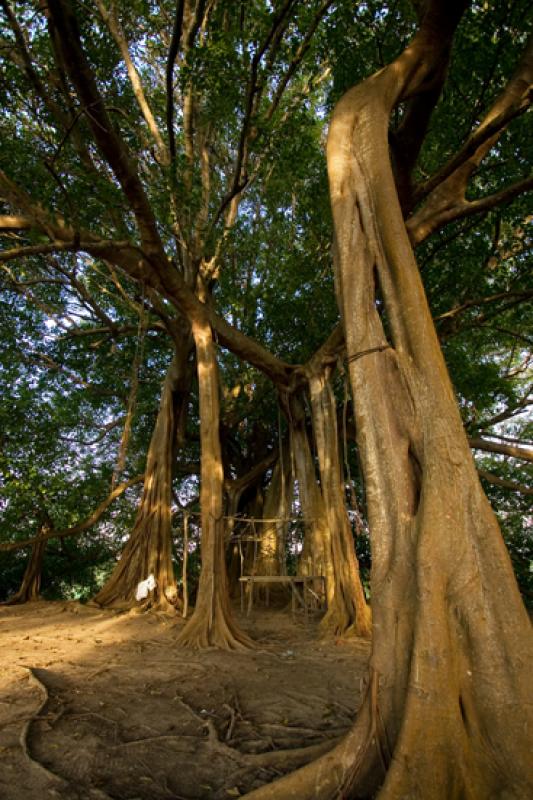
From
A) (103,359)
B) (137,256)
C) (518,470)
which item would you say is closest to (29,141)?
(137,256)

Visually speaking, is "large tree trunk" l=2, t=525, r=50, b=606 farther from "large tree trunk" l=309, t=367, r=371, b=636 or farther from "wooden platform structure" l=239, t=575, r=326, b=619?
"large tree trunk" l=309, t=367, r=371, b=636

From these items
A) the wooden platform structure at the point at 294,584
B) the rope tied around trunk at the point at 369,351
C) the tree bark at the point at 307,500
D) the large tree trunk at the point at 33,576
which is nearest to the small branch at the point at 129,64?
the tree bark at the point at 307,500

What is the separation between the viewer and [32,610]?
21.1 ft

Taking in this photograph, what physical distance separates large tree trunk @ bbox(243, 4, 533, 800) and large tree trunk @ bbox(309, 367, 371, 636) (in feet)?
11.6

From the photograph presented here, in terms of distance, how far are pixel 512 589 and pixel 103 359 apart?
777cm

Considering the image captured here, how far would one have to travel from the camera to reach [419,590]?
158cm

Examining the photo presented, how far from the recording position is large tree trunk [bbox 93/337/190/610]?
5984 mm

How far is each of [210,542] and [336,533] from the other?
5.36 feet

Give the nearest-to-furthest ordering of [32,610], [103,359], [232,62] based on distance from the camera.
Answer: [232,62]
[32,610]
[103,359]

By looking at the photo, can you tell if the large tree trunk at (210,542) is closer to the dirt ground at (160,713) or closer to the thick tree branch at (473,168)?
the dirt ground at (160,713)

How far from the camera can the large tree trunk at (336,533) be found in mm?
4957

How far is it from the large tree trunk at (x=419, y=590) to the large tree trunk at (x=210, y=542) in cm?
285

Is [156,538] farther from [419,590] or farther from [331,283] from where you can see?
[419,590]

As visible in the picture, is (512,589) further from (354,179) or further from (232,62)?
(232,62)
